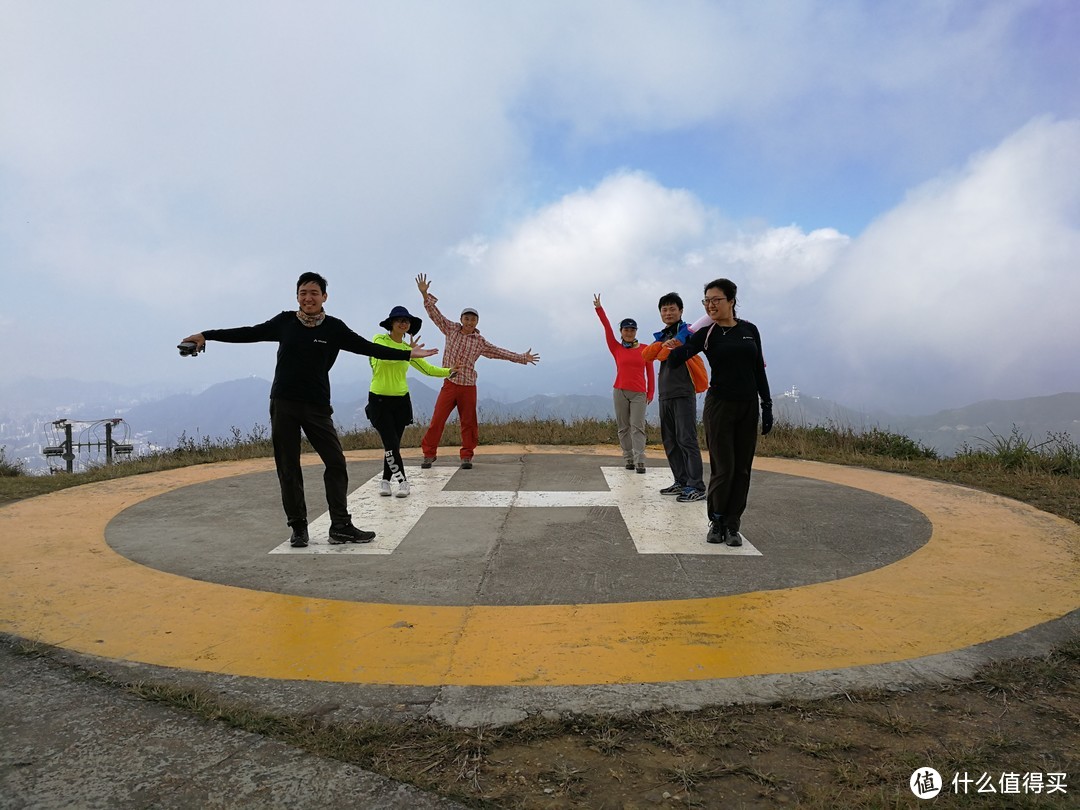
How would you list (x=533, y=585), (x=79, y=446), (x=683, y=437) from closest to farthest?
1. (x=533, y=585)
2. (x=683, y=437)
3. (x=79, y=446)

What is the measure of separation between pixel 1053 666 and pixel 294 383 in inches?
175

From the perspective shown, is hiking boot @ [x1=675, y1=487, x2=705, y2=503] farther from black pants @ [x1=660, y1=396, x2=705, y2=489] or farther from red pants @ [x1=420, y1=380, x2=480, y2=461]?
red pants @ [x1=420, y1=380, x2=480, y2=461]

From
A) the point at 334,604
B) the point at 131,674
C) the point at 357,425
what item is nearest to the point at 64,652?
the point at 131,674

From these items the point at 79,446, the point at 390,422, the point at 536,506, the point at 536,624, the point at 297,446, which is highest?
the point at 79,446

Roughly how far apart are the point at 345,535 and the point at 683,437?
321 centimetres

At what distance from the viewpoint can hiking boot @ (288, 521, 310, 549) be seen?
4402 mm

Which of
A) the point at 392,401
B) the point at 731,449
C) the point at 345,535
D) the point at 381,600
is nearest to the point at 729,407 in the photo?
the point at 731,449

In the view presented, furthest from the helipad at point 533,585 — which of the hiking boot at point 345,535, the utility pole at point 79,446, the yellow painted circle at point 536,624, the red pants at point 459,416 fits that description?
the utility pole at point 79,446

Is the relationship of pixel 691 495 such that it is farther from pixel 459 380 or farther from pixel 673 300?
pixel 459 380

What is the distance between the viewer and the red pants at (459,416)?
24.7 feet

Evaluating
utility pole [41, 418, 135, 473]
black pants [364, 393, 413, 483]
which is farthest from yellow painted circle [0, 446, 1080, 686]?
utility pole [41, 418, 135, 473]

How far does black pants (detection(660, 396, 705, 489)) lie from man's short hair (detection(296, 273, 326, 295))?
3328 mm

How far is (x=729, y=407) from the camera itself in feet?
14.4

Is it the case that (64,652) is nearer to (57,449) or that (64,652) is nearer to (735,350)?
(735,350)
